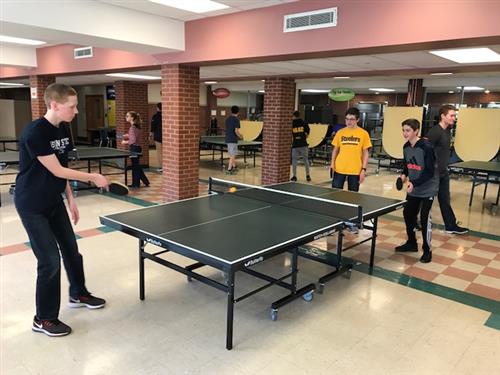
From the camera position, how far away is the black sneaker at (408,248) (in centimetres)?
481

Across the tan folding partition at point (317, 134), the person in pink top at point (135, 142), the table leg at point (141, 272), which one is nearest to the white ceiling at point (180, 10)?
the person in pink top at point (135, 142)

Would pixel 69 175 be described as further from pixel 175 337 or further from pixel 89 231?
pixel 89 231

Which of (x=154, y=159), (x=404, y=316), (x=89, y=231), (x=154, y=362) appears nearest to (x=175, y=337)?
(x=154, y=362)

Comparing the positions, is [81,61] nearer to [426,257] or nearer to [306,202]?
[306,202]

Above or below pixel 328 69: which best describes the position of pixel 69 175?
below

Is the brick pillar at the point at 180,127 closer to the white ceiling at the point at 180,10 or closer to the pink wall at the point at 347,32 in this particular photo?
the pink wall at the point at 347,32

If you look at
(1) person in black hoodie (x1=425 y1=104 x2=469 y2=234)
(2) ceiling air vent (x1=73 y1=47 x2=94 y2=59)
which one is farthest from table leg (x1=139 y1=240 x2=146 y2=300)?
(2) ceiling air vent (x1=73 y1=47 x2=94 y2=59)

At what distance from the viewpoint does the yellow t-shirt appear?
16.9 feet

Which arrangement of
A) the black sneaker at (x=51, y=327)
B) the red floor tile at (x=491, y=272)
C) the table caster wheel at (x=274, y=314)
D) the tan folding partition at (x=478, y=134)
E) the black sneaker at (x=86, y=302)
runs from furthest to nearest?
Result: the tan folding partition at (x=478, y=134) < the red floor tile at (x=491, y=272) < the black sneaker at (x=86, y=302) < the table caster wheel at (x=274, y=314) < the black sneaker at (x=51, y=327)

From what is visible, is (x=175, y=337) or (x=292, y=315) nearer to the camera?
(x=175, y=337)

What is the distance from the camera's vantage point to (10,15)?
4.23 metres

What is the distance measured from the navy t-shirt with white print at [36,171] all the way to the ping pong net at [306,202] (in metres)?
1.75

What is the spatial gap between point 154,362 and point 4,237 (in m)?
3.47

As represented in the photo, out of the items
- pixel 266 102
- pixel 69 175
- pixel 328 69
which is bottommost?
pixel 69 175
